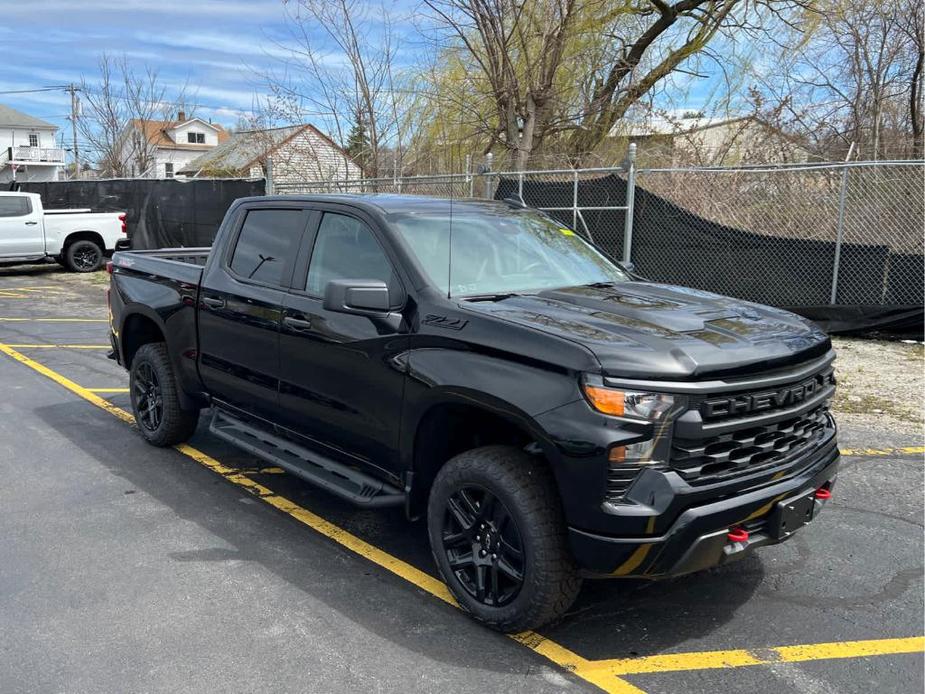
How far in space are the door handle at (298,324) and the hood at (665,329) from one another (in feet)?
3.41

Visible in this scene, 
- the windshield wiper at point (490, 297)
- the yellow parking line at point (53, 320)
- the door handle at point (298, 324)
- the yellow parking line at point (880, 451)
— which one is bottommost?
the yellow parking line at point (880, 451)

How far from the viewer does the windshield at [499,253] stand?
12.7 ft

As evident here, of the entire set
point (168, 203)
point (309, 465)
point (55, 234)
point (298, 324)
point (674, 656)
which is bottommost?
point (674, 656)

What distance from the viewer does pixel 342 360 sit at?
389 centimetres

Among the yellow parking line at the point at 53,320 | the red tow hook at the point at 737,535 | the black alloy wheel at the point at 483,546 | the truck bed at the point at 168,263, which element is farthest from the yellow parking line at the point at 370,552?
the yellow parking line at the point at 53,320

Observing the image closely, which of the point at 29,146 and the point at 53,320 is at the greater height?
the point at 29,146

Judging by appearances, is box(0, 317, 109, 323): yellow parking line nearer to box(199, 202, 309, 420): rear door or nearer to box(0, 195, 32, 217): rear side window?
box(0, 195, 32, 217): rear side window

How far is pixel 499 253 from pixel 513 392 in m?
1.32

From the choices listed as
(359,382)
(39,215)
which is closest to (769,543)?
(359,382)

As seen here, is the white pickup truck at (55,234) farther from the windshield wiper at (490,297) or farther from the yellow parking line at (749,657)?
the yellow parking line at (749,657)

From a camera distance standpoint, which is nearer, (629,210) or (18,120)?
(629,210)

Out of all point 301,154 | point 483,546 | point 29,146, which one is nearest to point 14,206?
point 301,154

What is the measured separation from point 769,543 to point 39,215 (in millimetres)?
17979

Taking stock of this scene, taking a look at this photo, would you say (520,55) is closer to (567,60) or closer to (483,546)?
(567,60)
